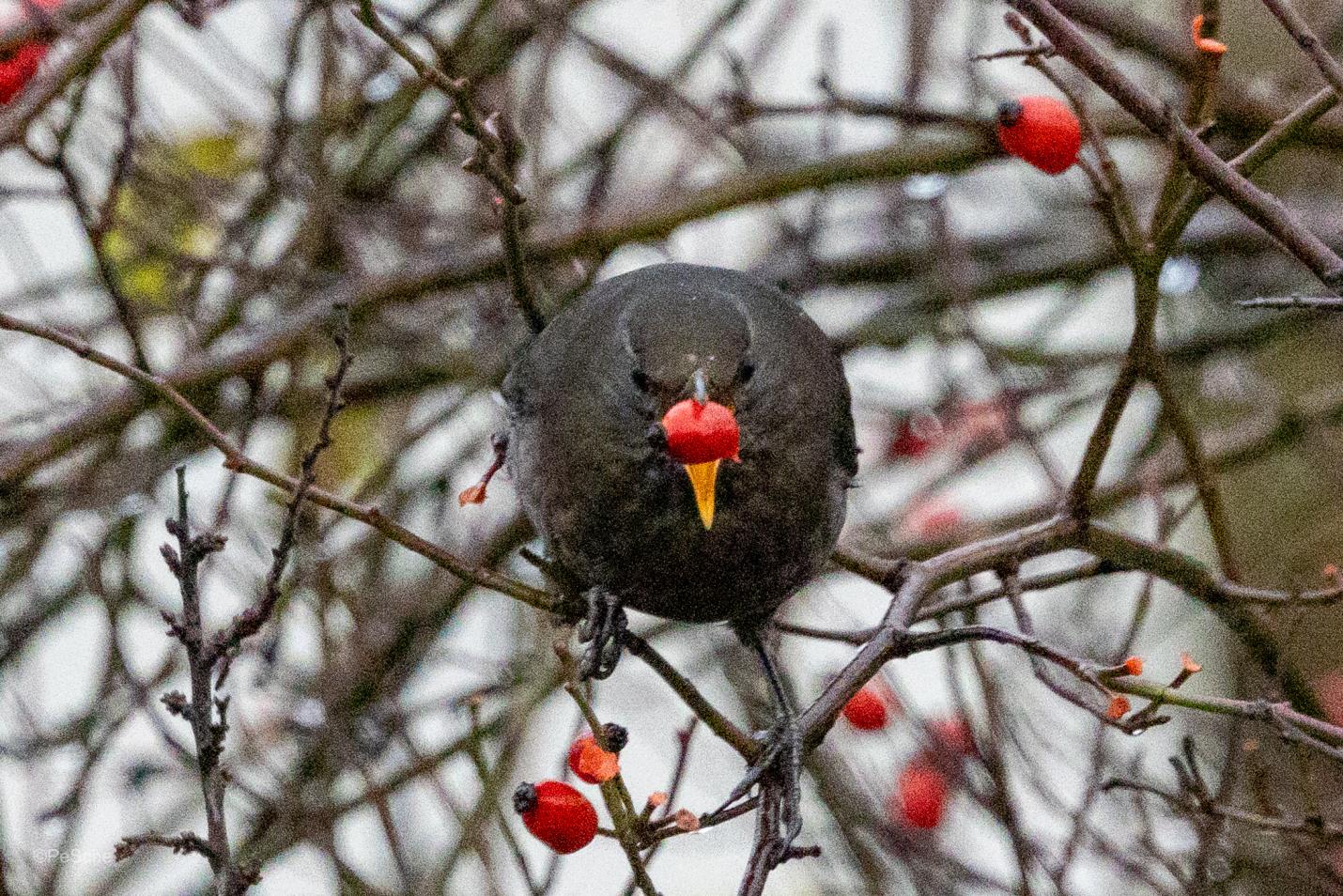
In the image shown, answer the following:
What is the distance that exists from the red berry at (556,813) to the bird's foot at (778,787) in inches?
7.5

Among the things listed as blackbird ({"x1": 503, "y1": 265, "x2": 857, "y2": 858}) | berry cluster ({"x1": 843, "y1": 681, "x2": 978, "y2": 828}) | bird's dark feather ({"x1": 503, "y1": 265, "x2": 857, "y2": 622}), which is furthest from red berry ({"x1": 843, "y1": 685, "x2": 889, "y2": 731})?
berry cluster ({"x1": 843, "y1": 681, "x2": 978, "y2": 828})

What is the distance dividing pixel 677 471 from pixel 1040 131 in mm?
867

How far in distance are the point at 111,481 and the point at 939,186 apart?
2.21 meters

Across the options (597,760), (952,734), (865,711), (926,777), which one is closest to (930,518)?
(952,734)

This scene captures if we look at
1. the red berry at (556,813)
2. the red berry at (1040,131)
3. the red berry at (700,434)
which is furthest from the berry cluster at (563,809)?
the red berry at (1040,131)

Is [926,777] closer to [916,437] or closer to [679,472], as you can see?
[679,472]

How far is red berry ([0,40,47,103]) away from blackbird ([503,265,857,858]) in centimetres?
128

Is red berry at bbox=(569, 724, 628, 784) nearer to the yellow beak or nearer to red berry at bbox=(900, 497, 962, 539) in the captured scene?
the yellow beak

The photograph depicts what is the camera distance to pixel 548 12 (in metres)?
4.07

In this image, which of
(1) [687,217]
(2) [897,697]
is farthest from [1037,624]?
(1) [687,217]

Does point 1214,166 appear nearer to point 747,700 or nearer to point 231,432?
point 747,700

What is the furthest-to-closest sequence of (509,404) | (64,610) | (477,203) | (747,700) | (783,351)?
(477,203), (64,610), (747,700), (509,404), (783,351)

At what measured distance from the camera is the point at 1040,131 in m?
2.53

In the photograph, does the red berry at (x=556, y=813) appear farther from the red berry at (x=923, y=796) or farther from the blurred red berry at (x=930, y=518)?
the blurred red berry at (x=930, y=518)
